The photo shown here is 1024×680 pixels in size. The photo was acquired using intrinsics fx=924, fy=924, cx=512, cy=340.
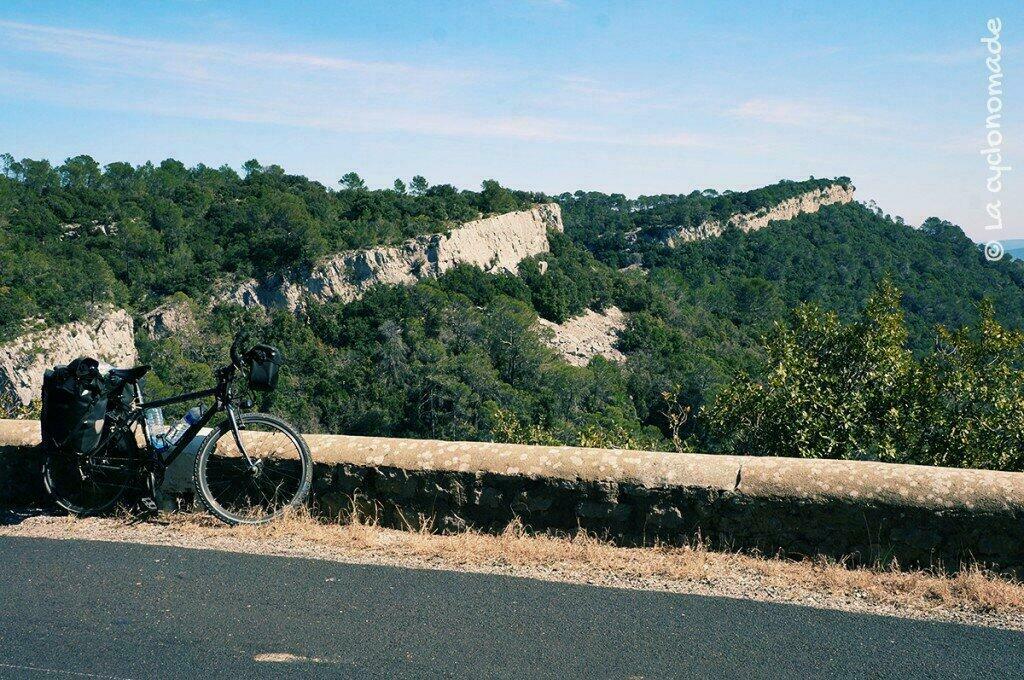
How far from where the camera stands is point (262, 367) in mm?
5191

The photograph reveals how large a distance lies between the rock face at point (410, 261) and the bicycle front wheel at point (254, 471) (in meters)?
70.0

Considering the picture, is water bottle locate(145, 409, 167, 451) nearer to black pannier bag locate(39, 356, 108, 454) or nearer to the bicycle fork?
black pannier bag locate(39, 356, 108, 454)

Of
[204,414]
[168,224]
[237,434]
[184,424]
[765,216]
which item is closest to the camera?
[237,434]

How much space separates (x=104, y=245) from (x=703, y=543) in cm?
7054

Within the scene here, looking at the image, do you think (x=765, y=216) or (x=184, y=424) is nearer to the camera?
(x=184, y=424)

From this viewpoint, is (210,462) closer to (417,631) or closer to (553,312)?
(417,631)

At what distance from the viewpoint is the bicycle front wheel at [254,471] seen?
16.7ft

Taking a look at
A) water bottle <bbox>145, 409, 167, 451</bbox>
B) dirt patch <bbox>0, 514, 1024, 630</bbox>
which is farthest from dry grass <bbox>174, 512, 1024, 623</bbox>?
water bottle <bbox>145, 409, 167, 451</bbox>

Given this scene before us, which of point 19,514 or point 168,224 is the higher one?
point 168,224

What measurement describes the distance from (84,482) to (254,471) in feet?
3.77

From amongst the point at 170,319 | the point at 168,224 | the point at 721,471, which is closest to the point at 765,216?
the point at 168,224

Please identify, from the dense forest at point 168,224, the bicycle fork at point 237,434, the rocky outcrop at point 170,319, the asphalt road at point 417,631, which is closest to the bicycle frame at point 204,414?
the bicycle fork at point 237,434

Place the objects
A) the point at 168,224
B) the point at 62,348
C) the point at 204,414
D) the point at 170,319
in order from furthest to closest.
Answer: the point at 168,224 < the point at 170,319 < the point at 62,348 < the point at 204,414

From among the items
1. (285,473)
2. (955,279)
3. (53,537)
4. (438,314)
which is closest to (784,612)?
(285,473)
